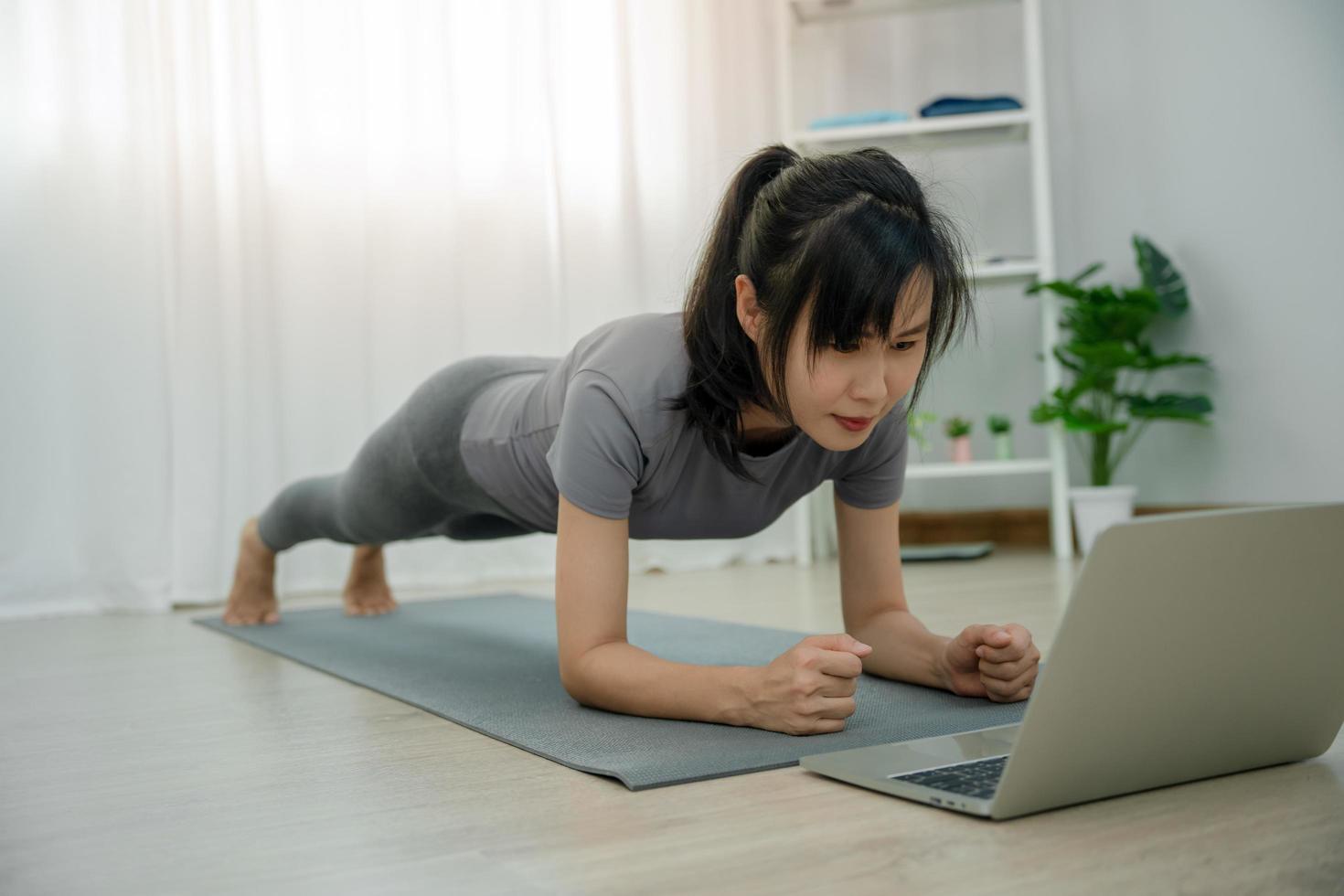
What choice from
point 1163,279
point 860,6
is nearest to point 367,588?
point 1163,279

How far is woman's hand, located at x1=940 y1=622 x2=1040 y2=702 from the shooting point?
1168 mm

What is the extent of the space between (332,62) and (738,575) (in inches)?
60.6

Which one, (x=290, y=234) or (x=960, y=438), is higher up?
(x=290, y=234)

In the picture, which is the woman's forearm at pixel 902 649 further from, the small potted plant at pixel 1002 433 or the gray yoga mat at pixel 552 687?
the small potted plant at pixel 1002 433

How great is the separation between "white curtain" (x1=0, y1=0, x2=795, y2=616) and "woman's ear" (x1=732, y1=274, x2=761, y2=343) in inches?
75.5

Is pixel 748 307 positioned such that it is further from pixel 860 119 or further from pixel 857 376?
pixel 860 119

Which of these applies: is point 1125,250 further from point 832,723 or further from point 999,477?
point 832,723

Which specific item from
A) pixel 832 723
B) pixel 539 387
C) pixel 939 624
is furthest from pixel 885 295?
pixel 939 624

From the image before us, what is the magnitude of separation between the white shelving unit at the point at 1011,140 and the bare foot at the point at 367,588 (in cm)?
118

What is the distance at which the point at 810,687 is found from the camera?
1071 millimetres

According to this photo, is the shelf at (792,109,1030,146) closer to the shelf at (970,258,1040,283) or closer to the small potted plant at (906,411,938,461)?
the shelf at (970,258,1040,283)

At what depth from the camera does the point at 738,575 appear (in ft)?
9.94

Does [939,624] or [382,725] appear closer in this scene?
[382,725]

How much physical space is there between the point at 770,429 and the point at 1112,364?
1.90 metres
